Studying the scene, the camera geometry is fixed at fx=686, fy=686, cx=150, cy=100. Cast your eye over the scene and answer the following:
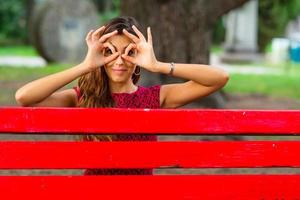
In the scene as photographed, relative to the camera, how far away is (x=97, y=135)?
115 inches

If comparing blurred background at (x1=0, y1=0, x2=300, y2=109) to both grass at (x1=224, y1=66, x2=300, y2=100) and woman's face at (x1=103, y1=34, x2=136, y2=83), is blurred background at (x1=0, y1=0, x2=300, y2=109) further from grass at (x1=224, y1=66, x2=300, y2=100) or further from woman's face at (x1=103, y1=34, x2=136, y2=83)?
woman's face at (x1=103, y1=34, x2=136, y2=83)

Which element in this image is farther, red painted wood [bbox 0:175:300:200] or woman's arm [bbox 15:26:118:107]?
woman's arm [bbox 15:26:118:107]

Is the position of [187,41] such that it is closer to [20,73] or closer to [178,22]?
[178,22]

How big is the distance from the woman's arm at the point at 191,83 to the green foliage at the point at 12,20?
2907 centimetres

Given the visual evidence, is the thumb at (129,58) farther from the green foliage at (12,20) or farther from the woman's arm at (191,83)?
the green foliage at (12,20)

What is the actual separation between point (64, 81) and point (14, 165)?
0.43 meters

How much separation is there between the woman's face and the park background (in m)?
2.74

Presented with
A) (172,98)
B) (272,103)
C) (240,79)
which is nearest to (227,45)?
(240,79)

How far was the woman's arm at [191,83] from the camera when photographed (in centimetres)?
301

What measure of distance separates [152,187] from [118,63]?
0.57 m

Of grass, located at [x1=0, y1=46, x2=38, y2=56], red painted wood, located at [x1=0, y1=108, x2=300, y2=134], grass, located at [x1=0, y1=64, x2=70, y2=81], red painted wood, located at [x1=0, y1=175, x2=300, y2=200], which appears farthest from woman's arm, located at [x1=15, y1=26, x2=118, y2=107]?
grass, located at [x1=0, y1=46, x2=38, y2=56]

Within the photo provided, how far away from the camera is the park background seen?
7.75 m

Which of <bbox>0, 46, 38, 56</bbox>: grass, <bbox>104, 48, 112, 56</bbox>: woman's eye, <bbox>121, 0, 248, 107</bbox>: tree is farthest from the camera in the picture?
<bbox>0, 46, 38, 56</bbox>: grass

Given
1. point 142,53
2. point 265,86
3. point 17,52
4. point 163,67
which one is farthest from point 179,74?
point 17,52
